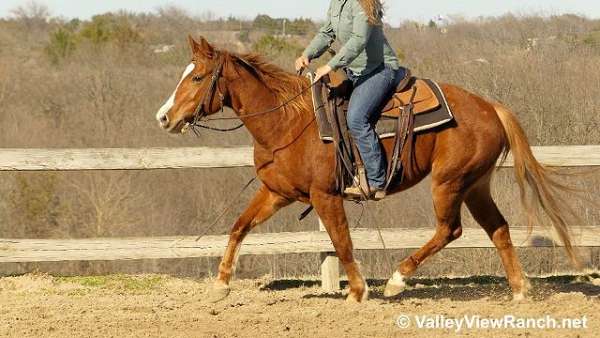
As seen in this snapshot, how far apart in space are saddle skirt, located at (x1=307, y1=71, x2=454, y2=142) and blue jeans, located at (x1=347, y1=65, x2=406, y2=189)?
8cm

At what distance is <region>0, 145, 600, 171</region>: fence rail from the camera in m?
8.43

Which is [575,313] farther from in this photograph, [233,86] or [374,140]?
[233,86]

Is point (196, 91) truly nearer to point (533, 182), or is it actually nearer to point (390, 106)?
point (390, 106)

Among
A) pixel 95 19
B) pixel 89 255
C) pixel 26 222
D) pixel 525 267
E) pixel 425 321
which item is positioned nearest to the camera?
pixel 425 321

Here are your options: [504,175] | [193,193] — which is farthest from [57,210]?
[504,175]

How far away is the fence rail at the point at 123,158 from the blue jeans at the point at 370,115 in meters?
1.53

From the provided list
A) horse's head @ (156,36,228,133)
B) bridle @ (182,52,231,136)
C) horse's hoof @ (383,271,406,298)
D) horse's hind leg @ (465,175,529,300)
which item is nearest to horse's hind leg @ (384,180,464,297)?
horse's hoof @ (383,271,406,298)

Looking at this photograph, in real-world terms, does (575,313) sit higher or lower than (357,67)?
lower

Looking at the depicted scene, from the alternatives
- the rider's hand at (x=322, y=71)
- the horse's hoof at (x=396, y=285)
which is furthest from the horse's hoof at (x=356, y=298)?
the rider's hand at (x=322, y=71)

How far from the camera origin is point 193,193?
2681 centimetres

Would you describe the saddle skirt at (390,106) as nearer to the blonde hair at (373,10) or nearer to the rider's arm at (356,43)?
the rider's arm at (356,43)

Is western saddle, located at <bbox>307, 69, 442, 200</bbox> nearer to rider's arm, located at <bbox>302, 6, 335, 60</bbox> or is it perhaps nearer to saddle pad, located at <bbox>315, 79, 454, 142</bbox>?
saddle pad, located at <bbox>315, 79, 454, 142</bbox>

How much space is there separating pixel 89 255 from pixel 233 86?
7.24ft

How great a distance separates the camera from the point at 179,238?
28.3ft
